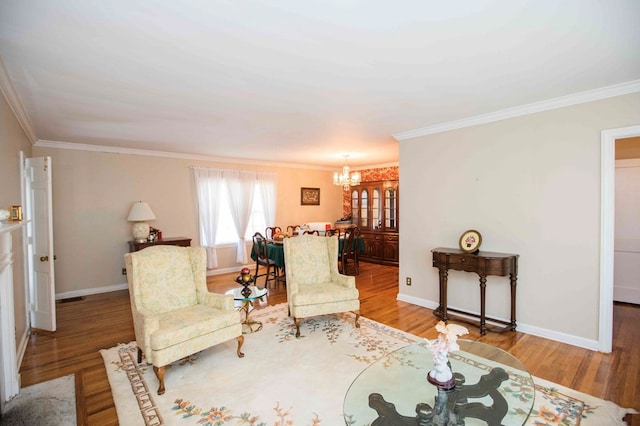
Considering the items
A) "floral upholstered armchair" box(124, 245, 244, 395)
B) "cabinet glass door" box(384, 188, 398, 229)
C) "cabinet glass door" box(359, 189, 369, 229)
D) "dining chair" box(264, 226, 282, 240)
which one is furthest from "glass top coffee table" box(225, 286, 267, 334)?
"cabinet glass door" box(359, 189, 369, 229)

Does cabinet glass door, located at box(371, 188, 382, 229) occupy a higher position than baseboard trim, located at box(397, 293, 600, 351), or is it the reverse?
cabinet glass door, located at box(371, 188, 382, 229)

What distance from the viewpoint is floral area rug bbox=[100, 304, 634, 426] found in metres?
2.12

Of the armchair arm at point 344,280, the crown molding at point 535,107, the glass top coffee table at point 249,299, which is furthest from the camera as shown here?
the armchair arm at point 344,280

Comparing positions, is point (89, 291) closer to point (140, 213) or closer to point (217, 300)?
point (140, 213)

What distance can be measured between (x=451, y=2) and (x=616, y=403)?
9.61 ft

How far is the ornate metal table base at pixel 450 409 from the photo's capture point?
1593mm

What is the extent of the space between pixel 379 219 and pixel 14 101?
6.38 meters

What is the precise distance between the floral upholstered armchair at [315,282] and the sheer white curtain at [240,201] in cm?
309

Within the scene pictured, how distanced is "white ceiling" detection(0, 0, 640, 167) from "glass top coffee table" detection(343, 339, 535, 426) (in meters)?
2.10

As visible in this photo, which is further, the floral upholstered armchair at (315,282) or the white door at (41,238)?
the white door at (41,238)

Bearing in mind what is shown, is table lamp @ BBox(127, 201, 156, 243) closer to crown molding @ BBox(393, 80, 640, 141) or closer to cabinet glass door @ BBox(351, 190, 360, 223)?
crown molding @ BBox(393, 80, 640, 141)

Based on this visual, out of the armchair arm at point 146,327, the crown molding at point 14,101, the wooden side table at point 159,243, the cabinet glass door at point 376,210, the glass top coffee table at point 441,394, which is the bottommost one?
the glass top coffee table at point 441,394

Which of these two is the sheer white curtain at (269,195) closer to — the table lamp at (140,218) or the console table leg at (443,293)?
the table lamp at (140,218)

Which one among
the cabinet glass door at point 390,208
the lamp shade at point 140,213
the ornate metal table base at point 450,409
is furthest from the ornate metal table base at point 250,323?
the cabinet glass door at point 390,208
